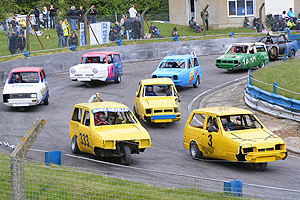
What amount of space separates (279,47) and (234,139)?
19.9m

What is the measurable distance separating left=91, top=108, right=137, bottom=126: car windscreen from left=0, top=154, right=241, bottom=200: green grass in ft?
14.4

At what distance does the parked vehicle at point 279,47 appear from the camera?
94.1ft

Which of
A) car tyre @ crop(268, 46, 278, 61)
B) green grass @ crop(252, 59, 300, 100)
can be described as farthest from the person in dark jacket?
car tyre @ crop(268, 46, 278, 61)

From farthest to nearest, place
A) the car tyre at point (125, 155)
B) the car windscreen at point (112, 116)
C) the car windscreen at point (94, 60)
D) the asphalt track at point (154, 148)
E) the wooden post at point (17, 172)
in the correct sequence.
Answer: the car windscreen at point (94, 60), the car windscreen at point (112, 116), the car tyre at point (125, 155), the asphalt track at point (154, 148), the wooden post at point (17, 172)

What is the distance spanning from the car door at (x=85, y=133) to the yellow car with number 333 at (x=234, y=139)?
8.78 ft

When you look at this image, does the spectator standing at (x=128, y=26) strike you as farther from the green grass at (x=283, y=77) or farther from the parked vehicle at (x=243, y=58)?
the green grass at (x=283, y=77)

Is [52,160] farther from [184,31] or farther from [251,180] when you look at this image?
[184,31]

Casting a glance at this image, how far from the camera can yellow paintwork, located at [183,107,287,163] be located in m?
10.2

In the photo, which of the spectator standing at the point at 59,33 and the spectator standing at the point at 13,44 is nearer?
the spectator standing at the point at 13,44

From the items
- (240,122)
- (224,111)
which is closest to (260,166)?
(240,122)

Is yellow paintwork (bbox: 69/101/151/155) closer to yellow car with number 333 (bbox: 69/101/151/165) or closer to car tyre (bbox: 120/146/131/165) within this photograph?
yellow car with number 333 (bbox: 69/101/151/165)

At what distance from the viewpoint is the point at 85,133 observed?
1139cm

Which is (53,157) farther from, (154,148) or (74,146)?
(154,148)

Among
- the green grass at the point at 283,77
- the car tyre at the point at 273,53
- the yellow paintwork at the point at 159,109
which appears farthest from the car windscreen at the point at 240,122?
the car tyre at the point at 273,53
